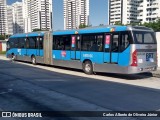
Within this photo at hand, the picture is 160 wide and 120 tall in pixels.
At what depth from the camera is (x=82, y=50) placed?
1548cm

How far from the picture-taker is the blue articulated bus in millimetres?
12273

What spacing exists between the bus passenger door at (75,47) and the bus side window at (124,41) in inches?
157

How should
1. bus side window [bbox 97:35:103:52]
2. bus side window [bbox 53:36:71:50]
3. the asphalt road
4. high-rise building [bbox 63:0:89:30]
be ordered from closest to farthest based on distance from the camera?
the asphalt road
bus side window [bbox 97:35:103:52]
bus side window [bbox 53:36:71:50]
high-rise building [bbox 63:0:89:30]

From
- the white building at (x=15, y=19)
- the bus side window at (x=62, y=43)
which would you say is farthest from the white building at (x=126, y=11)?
the bus side window at (x=62, y=43)

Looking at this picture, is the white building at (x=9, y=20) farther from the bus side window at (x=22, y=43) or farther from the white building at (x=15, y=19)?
the bus side window at (x=22, y=43)

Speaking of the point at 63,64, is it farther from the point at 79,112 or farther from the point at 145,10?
the point at 145,10

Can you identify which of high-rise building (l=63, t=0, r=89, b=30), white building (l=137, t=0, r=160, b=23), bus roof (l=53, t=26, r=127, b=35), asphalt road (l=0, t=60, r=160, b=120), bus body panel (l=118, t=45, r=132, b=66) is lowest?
asphalt road (l=0, t=60, r=160, b=120)

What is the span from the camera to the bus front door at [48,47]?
18.9 meters

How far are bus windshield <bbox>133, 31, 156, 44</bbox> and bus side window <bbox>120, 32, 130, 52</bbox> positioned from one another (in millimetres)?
418

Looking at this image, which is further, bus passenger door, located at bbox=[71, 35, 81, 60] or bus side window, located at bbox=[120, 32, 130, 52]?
bus passenger door, located at bbox=[71, 35, 81, 60]

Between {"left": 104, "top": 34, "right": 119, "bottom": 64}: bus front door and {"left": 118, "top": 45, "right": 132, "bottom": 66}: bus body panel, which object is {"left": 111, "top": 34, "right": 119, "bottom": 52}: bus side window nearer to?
{"left": 104, "top": 34, "right": 119, "bottom": 64}: bus front door

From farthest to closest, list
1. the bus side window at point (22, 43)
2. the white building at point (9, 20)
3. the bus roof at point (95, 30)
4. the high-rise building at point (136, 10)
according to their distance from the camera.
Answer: the high-rise building at point (136, 10), the white building at point (9, 20), the bus side window at point (22, 43), the bus roof at point (95, 30)

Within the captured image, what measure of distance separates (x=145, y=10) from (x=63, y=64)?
12265 cm

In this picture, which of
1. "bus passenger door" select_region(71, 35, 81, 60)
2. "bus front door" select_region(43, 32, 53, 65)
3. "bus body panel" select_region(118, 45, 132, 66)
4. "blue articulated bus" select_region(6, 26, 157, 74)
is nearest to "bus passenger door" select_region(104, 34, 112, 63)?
"blue articulated bus" select_region(6, 26, 157, 74)
